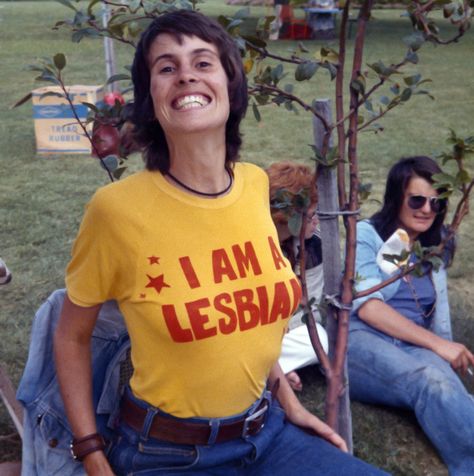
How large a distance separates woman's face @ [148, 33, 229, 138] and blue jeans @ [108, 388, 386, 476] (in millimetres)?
694

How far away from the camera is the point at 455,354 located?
3381mm

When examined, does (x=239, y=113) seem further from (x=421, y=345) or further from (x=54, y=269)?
(x=54, y=269)

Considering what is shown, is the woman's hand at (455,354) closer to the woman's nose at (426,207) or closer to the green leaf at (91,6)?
the woman's nose at (426,207)

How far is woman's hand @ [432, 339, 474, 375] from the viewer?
11.1 ft

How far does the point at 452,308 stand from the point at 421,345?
1.33 metres

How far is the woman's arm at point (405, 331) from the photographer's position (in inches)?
134

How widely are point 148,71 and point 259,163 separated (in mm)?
6010

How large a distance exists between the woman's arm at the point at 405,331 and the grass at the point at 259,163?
354mm

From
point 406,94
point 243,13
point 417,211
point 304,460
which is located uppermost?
point 243,13

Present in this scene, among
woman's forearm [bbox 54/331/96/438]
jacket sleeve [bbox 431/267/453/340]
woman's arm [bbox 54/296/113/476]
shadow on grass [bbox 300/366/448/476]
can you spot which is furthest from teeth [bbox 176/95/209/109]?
jacket sleeve [bbox 431/267/453/340]

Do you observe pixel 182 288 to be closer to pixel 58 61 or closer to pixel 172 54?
pixel 172 54

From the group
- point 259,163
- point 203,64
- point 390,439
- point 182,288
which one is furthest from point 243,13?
point 259,163

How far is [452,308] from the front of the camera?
4.66 m

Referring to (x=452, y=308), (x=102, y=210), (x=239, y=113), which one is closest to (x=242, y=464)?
(x=102, y=210)
